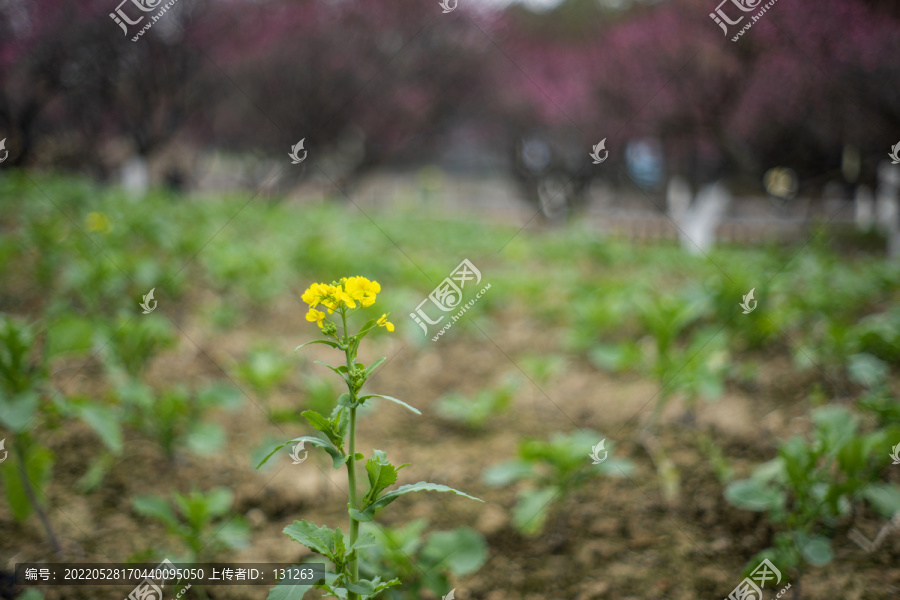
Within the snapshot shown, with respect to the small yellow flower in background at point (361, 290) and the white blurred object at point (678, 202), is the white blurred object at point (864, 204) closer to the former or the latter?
the white blurred object at point (678, 202)

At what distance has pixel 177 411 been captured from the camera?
206 cm

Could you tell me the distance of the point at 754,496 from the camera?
1.59 metres

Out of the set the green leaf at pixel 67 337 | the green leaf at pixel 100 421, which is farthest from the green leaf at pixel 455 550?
the green leaf at pixel 67 337

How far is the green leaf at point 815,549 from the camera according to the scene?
1.44 metres

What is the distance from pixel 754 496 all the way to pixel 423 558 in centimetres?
100

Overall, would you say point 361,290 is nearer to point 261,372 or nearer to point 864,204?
point 261,372

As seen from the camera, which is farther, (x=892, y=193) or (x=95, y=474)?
(x=892, y=193)

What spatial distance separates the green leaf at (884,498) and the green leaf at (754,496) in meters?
0.24

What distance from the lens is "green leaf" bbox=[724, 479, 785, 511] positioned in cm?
156

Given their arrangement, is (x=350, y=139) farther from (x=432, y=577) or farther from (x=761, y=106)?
(x=432, y=577)

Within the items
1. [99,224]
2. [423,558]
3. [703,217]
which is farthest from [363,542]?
[703,217]

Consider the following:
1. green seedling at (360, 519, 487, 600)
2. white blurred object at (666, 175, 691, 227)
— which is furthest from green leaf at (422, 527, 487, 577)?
white blurred object at (666, 175, 691, 227)

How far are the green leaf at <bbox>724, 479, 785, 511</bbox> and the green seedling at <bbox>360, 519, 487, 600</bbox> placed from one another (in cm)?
78

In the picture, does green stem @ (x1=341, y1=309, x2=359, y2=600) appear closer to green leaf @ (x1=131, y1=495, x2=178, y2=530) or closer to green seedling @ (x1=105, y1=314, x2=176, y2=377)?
green leaf @ (x1=131, y1=495, x2=178, y2=530)
